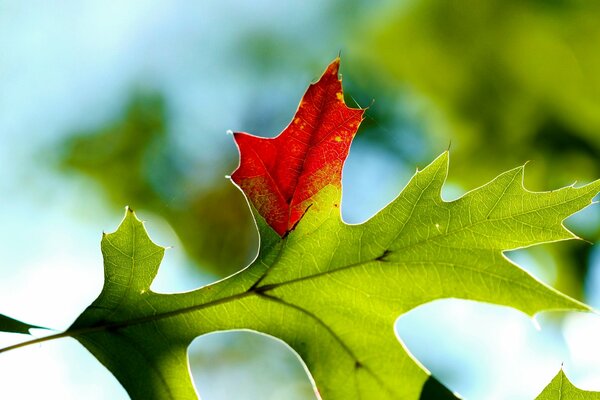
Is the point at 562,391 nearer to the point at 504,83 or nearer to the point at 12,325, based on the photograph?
the point at 12,325

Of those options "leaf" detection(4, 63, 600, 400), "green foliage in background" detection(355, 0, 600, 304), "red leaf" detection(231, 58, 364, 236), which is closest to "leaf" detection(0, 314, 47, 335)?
"leaf" detection(4, 63, 600, 400)

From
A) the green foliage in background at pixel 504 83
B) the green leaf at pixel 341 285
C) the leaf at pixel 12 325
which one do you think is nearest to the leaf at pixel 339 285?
the green leaf at pixel 341 285

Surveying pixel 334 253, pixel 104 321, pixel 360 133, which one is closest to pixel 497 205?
pixel 334 253

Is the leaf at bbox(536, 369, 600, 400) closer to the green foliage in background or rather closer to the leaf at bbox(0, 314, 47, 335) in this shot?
the leaf at bbox(0, 314, 47, 335)

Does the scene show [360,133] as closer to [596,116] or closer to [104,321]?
[596,116]

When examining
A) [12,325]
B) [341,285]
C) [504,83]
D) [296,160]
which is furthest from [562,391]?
[504,83]
